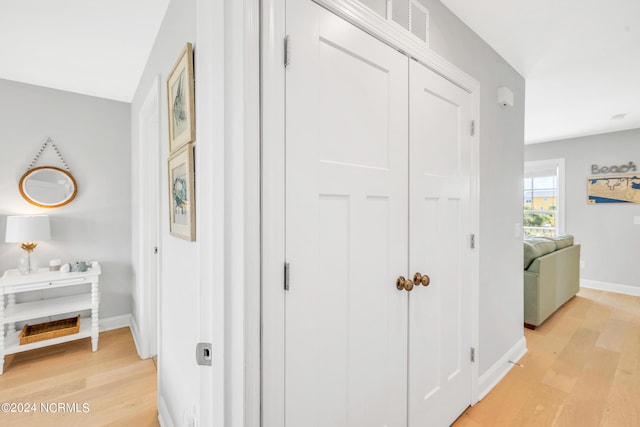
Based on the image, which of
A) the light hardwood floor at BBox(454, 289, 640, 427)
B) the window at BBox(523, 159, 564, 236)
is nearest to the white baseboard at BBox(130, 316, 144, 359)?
the light hardwood floor at BBox(454, 289, 640, 427)

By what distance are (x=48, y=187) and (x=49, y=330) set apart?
1.27 meters

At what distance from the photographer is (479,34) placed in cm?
185

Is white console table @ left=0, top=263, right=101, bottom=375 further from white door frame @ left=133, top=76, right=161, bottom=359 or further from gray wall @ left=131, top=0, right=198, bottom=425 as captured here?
gray wall @ left=131, top=0, right=198, bottom=425

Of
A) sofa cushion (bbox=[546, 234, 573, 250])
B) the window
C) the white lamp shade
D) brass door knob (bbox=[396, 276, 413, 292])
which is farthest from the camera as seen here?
the window

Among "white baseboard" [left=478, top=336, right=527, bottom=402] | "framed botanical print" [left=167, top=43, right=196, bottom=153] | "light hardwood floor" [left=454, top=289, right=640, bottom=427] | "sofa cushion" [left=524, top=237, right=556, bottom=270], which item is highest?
"framed botanical print" [left=167, top=43, right=196, bottom=153]

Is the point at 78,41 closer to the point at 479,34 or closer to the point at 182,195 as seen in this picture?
the point at 182,195

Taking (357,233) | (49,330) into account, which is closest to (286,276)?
(357,233)

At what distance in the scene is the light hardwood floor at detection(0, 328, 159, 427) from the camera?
171 centimetres

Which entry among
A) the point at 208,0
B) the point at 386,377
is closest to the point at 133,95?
the point at 208,0

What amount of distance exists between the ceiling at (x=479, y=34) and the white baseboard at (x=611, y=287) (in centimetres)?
287

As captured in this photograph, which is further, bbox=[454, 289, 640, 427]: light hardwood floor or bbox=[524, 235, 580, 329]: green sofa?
bbox=[524, 235, 580, 329]: green sofa

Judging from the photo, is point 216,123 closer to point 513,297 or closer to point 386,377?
point 386,377

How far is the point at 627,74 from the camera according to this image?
7.93 ft

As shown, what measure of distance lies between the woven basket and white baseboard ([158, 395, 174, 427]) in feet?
4.60
